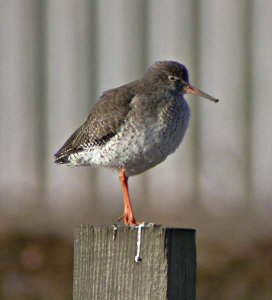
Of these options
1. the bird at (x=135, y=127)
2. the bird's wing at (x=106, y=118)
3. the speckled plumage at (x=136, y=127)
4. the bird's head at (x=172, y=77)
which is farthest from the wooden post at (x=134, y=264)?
the bird's head at (x=172, y=77)

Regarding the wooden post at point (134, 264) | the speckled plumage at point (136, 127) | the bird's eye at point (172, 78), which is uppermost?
the bird's eye at point (172, 78)

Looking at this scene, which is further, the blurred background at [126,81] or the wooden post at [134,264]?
the blurred background at [126,81]

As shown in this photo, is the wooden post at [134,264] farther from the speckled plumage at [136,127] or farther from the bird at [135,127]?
the speckled plumage at [136,127]

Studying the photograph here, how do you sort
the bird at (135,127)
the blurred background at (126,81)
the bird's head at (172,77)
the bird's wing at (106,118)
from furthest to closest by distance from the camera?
the blurred background at (126,81) < the bird's head at (172,77) < the bird's wing at (106,118) < the bird at (135,127)

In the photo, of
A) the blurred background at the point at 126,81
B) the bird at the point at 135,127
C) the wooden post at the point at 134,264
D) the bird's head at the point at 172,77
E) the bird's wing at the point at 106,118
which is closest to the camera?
the wooden post at the point at 134,264

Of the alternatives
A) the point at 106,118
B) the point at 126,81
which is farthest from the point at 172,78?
the point at 126,81

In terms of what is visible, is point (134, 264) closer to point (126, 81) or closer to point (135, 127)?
point (135, 127)

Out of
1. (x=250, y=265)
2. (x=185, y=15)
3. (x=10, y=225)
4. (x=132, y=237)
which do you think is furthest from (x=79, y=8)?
(x=132, y=237)

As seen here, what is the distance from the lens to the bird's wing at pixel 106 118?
665cm

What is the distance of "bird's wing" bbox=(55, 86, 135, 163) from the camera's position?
6.65m

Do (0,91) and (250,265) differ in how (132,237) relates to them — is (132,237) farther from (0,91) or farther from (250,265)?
(0,91)

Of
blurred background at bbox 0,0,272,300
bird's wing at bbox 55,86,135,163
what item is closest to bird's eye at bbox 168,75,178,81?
bird's wing at bbox 55,86,135,163

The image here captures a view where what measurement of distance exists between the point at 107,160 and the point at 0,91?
187 inches

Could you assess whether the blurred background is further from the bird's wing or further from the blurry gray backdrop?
the bird's wing
